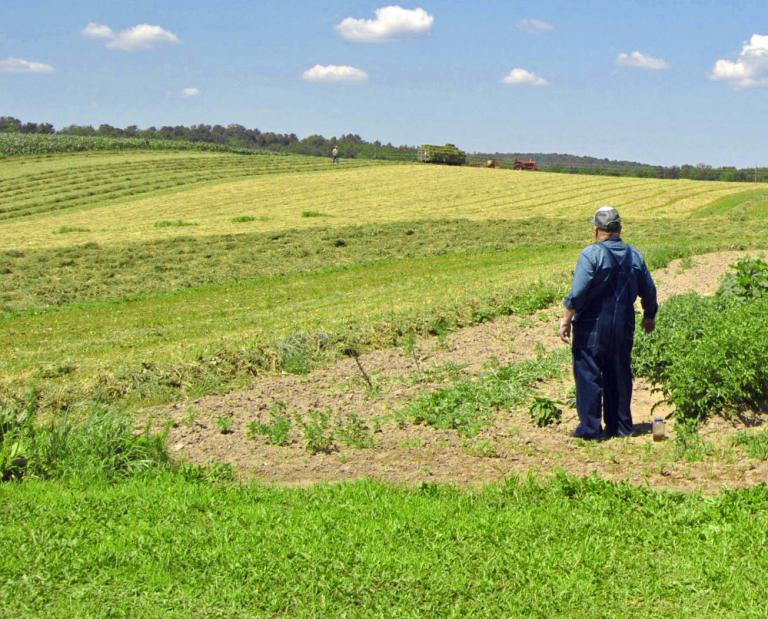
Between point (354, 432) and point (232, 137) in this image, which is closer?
point (354, 432)

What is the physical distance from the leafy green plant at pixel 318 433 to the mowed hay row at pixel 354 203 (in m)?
21.3

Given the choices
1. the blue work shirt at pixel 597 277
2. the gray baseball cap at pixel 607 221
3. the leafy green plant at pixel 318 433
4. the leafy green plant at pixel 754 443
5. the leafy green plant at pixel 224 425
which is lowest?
the leafy green plant at pixel 224 425

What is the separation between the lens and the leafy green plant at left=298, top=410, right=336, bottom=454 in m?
7.09

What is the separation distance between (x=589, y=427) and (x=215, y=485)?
2.77 meters

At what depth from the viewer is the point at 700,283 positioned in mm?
13883

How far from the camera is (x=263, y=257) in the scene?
23156 mm

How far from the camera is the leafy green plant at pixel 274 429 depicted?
7.27m

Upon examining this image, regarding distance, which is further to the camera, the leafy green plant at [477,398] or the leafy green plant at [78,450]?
the leafy green plant at [477,398]

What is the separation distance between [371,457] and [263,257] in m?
16.6

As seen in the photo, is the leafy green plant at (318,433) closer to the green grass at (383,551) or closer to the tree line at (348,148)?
the green grass at (383,551)

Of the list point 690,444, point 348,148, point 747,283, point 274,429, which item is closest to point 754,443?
point 690,444

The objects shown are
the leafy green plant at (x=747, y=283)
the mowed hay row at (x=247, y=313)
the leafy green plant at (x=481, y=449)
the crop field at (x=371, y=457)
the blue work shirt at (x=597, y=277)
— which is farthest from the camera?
the mowed hay row at (x=247, y=313)

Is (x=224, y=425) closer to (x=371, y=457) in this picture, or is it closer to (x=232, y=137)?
A: (x=371, y=457)

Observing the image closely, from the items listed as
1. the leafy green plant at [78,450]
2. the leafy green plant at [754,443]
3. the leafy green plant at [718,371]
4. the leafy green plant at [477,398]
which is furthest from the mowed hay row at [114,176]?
the leafy green plant at [754,443]
